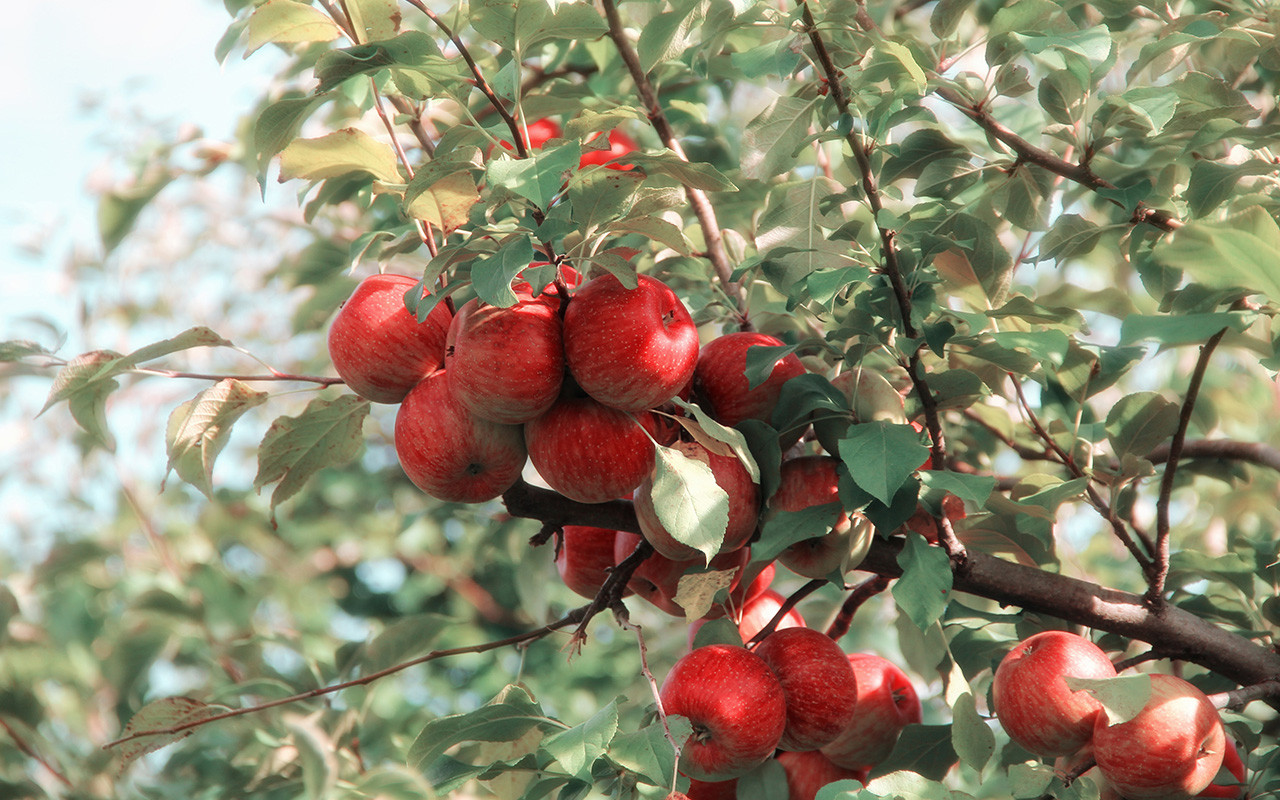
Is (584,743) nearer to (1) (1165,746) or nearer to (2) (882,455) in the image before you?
(2) (882,455)

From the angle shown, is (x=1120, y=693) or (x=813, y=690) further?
(x=813, y=690)

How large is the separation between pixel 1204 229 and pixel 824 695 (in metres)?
0.66

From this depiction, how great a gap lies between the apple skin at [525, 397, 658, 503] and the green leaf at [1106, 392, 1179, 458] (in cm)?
57

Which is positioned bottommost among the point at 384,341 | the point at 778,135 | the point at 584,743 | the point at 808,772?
the point at 808,772

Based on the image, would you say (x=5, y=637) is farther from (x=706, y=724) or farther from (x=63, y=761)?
(x=706, y=724)

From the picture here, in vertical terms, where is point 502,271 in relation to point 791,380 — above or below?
above

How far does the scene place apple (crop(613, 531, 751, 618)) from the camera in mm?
1189

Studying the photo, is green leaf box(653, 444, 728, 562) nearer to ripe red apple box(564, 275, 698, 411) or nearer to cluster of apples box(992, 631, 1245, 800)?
ripe red apple box(564, 275, 698, 411)

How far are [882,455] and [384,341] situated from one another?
549 millimetres

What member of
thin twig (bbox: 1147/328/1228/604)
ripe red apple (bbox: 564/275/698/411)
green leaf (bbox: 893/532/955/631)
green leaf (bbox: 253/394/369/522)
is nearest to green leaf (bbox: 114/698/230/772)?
green leaf (bbox: 253/394/369/522)

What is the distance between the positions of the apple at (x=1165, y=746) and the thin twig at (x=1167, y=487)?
140mm

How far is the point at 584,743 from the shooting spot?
901 mm

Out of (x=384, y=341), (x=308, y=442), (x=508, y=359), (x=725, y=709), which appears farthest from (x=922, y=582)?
(x=308, y=442)

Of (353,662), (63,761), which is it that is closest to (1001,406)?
(353,662)
